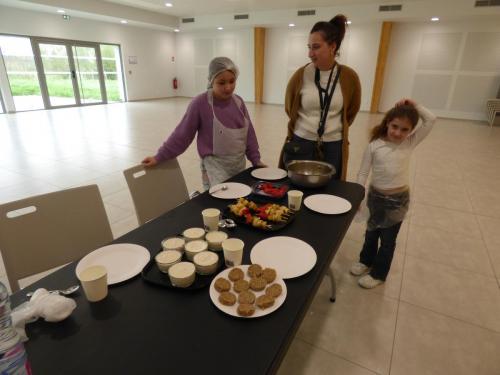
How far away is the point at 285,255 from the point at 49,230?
97 cm

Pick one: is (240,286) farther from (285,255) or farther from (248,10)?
(248,10)

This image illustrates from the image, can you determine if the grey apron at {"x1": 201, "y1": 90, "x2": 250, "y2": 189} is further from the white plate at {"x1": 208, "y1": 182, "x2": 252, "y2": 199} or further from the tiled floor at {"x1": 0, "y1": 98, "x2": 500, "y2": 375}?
the tiled floor at {"x1": 0, "y1": 98, "x2": 500, "y2": 375}

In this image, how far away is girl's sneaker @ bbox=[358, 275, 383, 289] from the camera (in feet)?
6.12

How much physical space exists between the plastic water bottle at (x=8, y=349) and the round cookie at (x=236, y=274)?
493mm

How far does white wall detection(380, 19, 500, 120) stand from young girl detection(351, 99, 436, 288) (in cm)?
857

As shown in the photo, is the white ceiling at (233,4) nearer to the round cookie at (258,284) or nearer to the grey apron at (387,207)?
the grey apron at (387,207)

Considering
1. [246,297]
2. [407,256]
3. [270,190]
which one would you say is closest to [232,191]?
[270,190]

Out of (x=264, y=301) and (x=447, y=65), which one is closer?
(x=264, y=301)

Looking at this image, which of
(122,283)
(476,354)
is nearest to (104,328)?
(122,283)

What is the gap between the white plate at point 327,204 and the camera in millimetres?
1297

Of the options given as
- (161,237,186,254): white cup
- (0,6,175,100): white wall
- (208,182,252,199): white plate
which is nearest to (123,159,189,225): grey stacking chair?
(208,182,252,199): white plate

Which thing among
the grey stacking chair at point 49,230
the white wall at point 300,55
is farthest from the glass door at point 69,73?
the grey stacking chair at point 49,230

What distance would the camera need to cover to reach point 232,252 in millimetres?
902

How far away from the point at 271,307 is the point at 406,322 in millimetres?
1277
